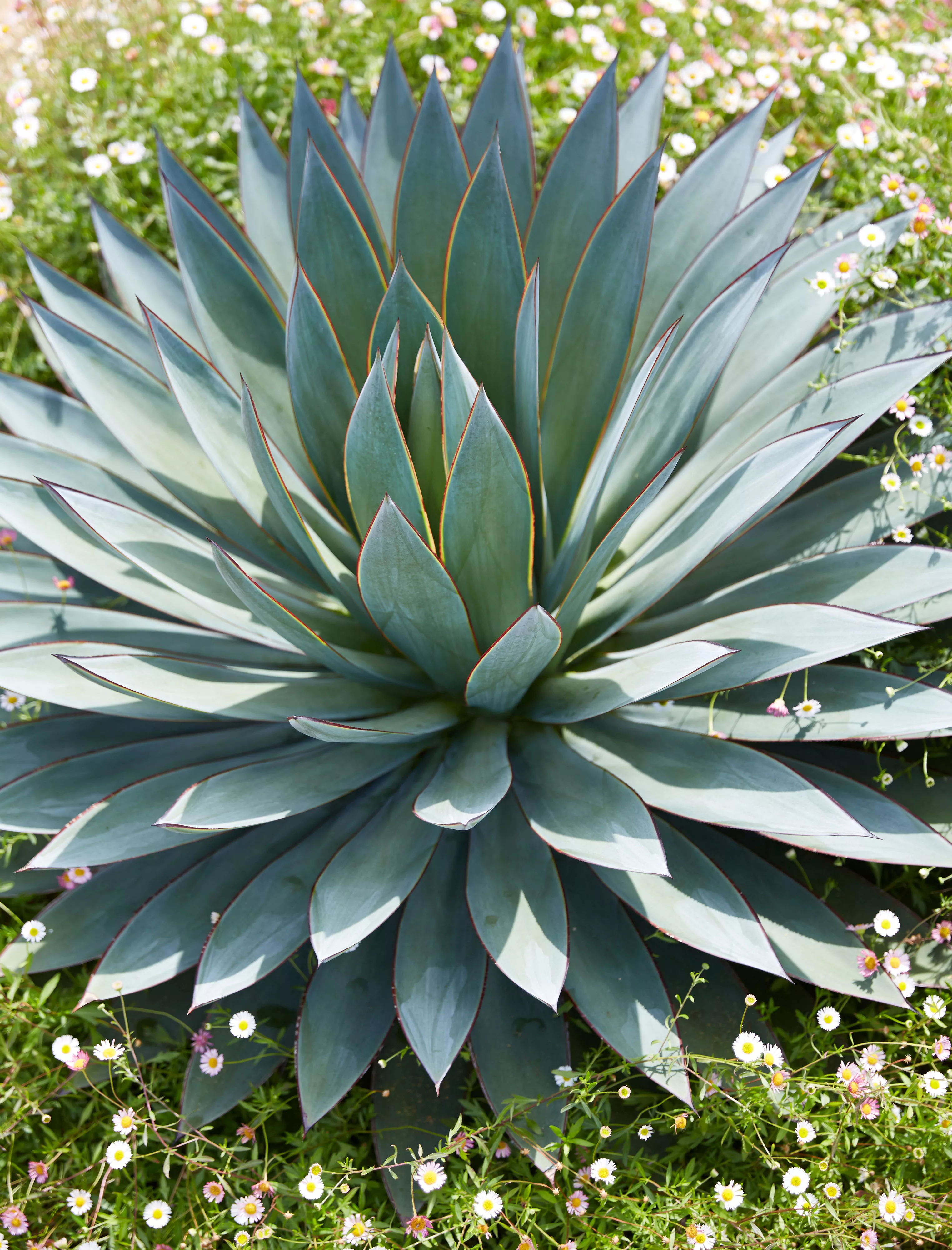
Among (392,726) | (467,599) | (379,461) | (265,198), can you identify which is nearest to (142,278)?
(265,198)

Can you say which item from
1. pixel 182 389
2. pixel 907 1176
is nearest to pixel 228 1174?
pixel 907 1176

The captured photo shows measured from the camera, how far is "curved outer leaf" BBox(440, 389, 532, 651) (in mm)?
1554

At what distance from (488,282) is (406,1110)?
163 centimetres

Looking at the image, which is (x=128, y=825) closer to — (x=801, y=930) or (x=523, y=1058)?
(x=523, y=1058)

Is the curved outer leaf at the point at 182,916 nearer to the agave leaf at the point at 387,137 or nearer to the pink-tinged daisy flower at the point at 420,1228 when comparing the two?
the pink-tinged daisy flower at the point at 420,1228

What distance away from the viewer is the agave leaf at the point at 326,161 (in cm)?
208

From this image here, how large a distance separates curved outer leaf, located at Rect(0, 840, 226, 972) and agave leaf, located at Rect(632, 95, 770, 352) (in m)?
1.50

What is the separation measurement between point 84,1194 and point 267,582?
122cm

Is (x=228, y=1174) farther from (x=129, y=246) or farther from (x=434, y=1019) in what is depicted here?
(x=129, y=246)

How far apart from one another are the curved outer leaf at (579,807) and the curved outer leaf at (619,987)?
0.23 m

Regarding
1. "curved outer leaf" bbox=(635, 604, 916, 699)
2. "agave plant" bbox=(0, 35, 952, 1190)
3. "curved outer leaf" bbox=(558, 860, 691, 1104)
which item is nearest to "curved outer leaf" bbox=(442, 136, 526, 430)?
"agave plant" bbox=(0, 35, 952, 1190)

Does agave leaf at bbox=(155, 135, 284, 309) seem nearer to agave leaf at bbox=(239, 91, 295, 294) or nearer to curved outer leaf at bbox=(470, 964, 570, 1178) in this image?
agave leaf at bbox=(239, 91, 295, 294)

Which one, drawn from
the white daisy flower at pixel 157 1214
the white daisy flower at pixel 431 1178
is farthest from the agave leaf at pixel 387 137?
the white daisy flower at pixel 157 1214

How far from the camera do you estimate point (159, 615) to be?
7.54ft
